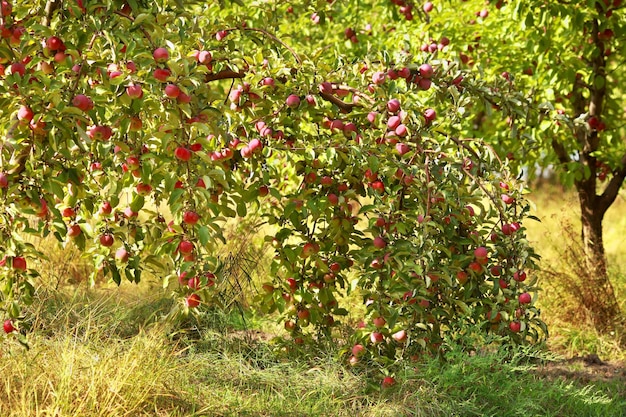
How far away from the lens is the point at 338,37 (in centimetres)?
603

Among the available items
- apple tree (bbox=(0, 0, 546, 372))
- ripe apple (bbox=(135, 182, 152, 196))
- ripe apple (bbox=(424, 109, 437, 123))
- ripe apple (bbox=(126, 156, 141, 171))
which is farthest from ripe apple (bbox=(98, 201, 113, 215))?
ripe apple (bbox=(424, 109, 437, 123))

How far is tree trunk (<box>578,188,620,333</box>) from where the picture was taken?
191 inches

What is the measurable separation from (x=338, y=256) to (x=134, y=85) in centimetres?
148

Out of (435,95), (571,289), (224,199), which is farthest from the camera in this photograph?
(571,289)

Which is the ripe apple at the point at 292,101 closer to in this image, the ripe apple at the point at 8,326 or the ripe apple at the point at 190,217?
the ripe apple at the point at 190,217

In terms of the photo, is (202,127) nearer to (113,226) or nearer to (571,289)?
(113,226)

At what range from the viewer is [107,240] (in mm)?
2822

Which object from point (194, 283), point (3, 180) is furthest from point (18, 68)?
point (194, 283)

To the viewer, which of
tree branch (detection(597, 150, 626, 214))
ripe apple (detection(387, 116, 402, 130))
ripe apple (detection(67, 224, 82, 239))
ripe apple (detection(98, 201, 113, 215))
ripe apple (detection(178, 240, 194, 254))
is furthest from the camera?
tree branch (detection(597, 150, 626, 214))

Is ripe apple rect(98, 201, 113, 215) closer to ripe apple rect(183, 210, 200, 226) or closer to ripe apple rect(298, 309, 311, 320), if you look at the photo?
ripe apple rect(183, 210, 200, 226)

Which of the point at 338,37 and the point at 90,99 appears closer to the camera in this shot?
the point at 90,99

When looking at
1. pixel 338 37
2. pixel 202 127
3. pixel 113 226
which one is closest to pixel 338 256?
pixel 113 226

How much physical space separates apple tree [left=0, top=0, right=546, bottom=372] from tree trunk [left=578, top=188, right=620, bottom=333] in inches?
56.0

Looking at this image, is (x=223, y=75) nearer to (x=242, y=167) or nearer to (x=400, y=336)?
(x=242, y=167)
